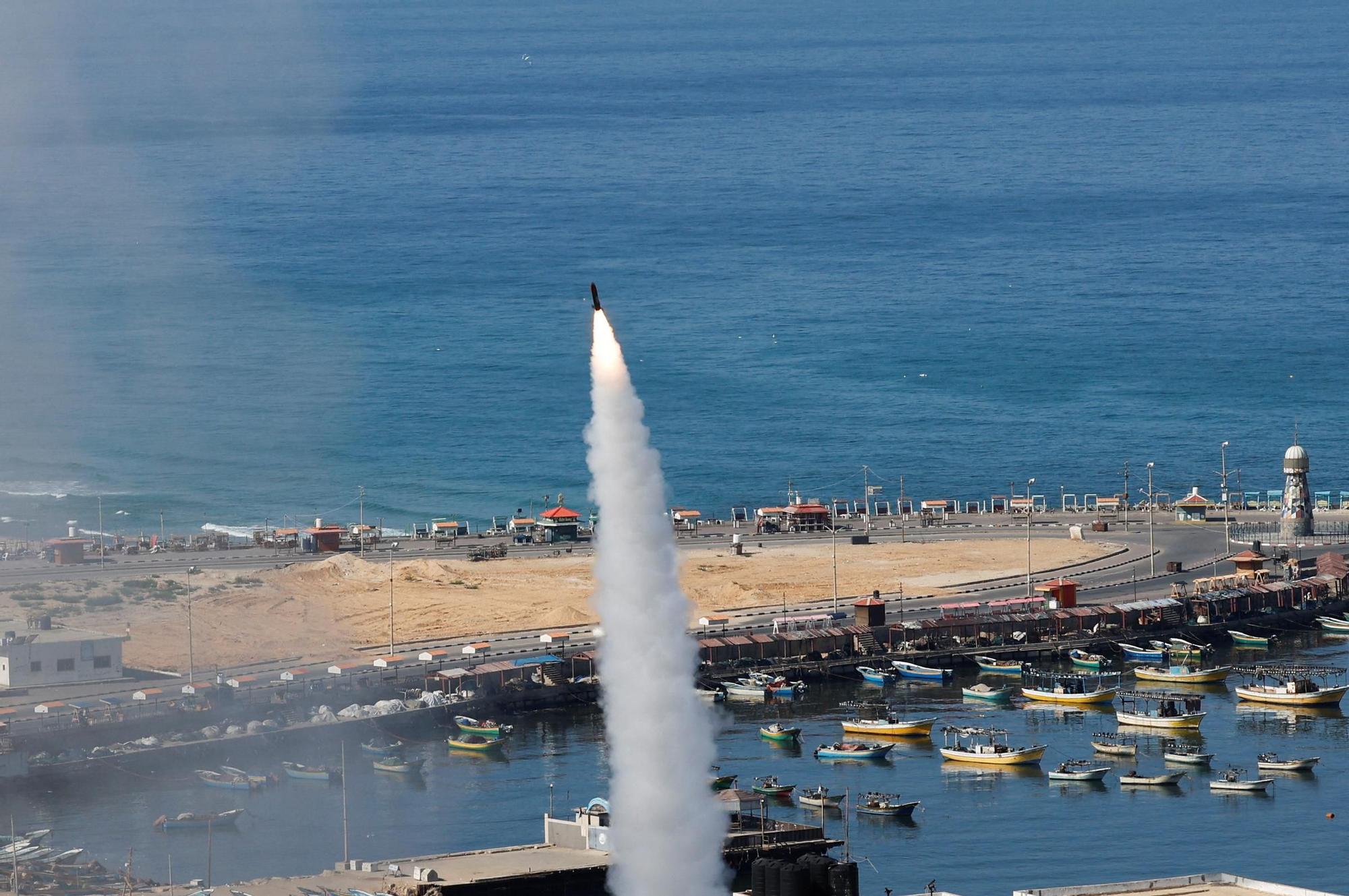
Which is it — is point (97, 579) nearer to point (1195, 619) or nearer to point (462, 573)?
point (462, 573)

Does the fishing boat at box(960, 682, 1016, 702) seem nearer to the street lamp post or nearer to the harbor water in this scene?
the harbor water

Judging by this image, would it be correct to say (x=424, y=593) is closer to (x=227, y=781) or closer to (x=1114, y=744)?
(x=227, y=781)

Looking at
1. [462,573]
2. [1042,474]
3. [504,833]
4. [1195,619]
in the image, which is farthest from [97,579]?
[1042,474]

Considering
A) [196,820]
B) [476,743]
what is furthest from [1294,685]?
[196,820]

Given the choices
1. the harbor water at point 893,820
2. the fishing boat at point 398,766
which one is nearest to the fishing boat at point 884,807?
the harbor water at point 893,820

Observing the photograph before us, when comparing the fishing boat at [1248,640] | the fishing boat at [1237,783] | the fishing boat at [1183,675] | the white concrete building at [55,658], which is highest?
the white concrete building at [55,658]

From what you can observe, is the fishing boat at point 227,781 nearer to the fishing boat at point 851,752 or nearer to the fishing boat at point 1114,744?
the fishing boat at point 851,752
